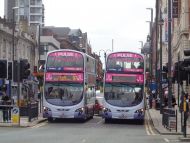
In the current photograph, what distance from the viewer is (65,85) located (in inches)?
1318

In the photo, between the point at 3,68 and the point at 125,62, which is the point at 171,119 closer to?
the point at 125,62

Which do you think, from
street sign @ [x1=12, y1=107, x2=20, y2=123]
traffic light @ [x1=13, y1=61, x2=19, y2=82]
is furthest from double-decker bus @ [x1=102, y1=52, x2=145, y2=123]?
traffic light @ [x1=13, y1=61, x2=19, y2=82]

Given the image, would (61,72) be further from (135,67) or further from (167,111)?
(167,111)

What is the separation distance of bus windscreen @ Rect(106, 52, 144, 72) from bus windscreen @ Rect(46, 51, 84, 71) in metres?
1.72

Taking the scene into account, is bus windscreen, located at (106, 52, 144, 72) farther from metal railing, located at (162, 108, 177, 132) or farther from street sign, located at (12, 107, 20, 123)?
street sign, located at (12, 107, 20, 123)

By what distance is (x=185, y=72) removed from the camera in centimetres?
2444

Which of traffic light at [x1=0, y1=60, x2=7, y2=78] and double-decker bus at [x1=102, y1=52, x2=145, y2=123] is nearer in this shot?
traffic light at [x1=0, y1=60, x2=7, y2=78]

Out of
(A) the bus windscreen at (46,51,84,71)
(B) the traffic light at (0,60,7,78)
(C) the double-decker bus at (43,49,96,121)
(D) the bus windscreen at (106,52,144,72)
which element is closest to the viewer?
(B) the traffic light at (0,60,7,78)

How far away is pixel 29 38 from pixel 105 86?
56.9 m

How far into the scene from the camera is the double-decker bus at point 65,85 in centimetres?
3309

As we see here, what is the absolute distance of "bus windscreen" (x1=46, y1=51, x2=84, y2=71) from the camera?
110 feet

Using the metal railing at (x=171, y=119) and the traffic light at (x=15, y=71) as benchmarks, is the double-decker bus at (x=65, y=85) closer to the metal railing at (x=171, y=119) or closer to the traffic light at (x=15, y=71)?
the traffic light at (x=15, y=71)

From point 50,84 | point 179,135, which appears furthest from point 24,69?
point 179,135

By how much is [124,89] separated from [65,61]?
373cm
